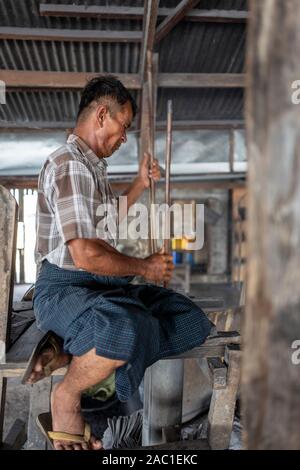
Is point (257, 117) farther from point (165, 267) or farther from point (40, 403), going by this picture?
point (40, 403)

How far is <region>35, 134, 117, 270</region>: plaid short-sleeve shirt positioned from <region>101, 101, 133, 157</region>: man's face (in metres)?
0.12

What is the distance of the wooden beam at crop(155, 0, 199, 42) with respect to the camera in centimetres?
349

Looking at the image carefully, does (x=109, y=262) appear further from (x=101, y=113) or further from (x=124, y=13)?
(x=124, y=13)

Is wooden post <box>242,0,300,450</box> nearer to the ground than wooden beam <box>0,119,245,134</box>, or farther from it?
nearer to the ground

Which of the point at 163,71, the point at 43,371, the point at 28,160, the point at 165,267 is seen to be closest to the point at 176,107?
the point at 163,71

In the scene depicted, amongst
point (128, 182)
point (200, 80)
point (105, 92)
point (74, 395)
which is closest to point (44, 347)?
point (74, 395)

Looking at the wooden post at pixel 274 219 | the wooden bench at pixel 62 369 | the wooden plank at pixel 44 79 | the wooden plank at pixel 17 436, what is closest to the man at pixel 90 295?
the wooden bench at pixel 62 369

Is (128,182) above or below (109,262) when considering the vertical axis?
above

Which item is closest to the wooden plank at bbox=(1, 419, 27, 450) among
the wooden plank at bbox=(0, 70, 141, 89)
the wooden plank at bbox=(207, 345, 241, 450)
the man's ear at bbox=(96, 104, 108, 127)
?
the wooden plank at bbox=(207, 345, 241, 450)

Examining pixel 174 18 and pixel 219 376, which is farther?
pixel 174 18

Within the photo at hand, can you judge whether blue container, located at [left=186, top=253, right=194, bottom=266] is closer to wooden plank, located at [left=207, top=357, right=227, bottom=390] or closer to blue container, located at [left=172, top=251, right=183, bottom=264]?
blue container, located at [left=172, top=251, right=183, bottom=264]

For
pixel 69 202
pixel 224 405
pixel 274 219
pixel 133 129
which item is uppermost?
pixel 133 129

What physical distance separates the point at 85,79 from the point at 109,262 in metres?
3.32

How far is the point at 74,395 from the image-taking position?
1.71 metres
